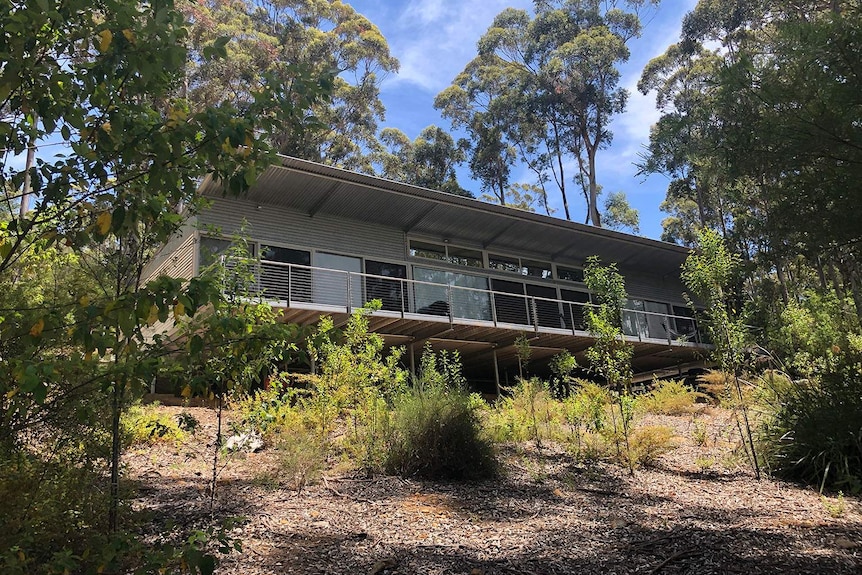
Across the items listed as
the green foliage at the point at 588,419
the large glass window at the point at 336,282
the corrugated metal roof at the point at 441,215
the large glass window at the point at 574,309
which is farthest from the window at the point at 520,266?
the green foliage at the point at 588,419

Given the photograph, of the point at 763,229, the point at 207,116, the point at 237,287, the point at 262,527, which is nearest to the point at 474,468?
the point at 262,527

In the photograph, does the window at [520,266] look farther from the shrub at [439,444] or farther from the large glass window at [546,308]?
the shrub at [439,444]

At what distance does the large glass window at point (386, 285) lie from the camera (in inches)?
551

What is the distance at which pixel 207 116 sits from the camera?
1.92m

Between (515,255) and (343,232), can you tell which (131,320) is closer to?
(343,232)

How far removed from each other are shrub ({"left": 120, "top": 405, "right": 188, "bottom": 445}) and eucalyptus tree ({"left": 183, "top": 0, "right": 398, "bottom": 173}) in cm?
2012

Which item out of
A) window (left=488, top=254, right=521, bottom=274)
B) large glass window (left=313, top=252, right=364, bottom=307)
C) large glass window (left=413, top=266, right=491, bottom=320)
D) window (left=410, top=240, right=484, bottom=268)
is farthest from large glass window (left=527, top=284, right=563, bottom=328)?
large glass window (left=313, top=252, right=364, bottom=307)

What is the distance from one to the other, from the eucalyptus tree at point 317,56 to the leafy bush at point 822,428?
22.1 m

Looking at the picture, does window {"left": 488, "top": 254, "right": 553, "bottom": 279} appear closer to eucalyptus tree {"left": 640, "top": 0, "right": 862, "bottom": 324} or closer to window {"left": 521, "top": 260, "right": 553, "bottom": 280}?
window {"left": 521, "top": 260, "right": 553, "bottom": 280}

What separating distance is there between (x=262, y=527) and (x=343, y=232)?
11016 millimetres

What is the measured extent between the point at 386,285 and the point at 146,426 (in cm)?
1117

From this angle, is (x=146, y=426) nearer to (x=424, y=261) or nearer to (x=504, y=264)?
(x=424, y=261)

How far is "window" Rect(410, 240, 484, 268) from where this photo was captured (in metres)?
16.1

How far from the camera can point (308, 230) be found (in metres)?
14.2
